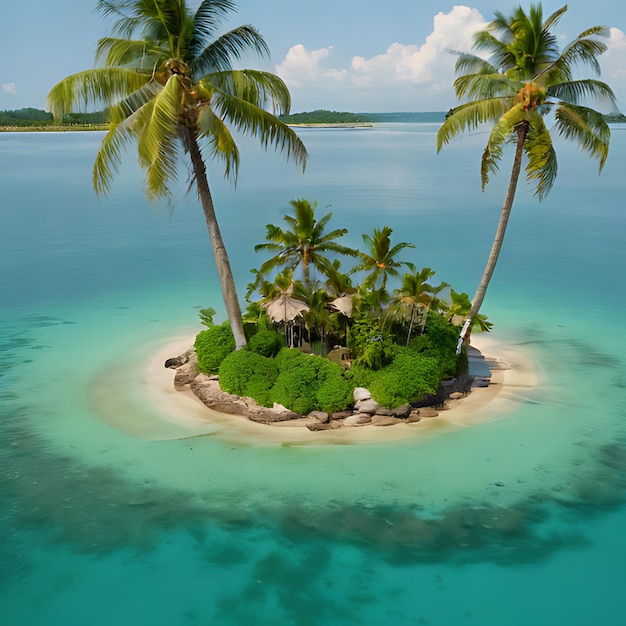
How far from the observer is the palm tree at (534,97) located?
19.4m

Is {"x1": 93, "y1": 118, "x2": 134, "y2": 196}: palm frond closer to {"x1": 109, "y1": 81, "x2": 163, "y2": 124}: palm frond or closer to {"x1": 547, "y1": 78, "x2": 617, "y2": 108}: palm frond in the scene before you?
{"x1": 109, "y1": 81, "x2": 163, "y2": 124}: palm frond

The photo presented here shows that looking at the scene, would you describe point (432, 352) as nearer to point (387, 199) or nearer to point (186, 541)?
point (186, 541)

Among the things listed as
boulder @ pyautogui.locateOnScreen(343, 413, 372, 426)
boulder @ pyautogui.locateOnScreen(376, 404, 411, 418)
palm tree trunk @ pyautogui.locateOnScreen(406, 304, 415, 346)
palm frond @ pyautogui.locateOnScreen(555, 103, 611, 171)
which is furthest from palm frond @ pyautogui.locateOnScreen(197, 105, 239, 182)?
palm frond @ pyautogui.locateOnScreen(555, 103, 611, 171)

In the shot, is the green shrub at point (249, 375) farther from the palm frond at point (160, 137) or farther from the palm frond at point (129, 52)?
the palm frond at point (129, 52)

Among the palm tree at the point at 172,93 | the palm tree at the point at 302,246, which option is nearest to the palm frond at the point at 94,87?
the palm tree at the point at 172,93

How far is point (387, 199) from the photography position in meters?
75.9

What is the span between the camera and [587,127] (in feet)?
63.5

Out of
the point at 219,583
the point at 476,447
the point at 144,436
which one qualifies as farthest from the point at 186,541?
the point at 476,447

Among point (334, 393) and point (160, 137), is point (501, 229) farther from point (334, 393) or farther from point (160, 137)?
point (160, 137)

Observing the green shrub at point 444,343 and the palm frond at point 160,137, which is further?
the green shrub at point 444,343

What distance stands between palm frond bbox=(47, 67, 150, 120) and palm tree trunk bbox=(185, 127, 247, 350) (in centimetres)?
183

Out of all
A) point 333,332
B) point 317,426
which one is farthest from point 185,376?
point 317,426

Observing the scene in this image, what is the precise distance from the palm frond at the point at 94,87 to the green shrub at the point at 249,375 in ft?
26.3

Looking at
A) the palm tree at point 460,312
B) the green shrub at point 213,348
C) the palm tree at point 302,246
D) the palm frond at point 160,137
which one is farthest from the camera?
the palm tree at point 460,312
